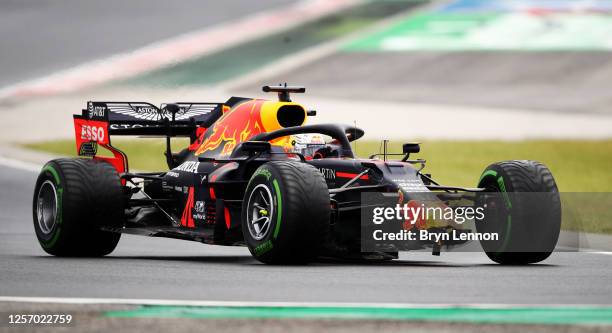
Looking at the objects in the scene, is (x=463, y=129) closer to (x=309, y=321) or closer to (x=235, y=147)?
(x=235, y=147)

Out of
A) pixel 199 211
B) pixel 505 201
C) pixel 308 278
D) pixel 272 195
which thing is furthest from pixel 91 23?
pixel 308 278

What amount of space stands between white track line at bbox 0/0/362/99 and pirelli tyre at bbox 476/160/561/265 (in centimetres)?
1622

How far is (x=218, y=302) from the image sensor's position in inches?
492

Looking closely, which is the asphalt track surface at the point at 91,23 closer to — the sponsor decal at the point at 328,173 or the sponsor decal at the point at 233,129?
the sponsor decal at the point at 233,129

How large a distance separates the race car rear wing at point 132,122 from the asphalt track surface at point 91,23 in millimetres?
29283

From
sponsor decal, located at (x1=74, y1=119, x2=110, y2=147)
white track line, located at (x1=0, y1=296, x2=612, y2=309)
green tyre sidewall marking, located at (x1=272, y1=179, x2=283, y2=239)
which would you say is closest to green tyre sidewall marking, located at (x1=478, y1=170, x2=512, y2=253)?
green tyre sidewall marking, located at (x1=272, y1=179, x2=283, y2=239)

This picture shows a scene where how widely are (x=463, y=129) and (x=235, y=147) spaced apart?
4172cm

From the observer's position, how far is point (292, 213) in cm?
1571

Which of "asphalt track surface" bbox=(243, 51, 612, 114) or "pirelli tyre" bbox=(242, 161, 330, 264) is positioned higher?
"asphalt track surface" bbox=(243, 51, 612, 114)

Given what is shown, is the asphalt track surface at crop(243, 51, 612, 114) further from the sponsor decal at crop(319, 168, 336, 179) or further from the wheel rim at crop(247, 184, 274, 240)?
the wheel rim at crop(247, 184, 274, 240)

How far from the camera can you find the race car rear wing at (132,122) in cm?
2078

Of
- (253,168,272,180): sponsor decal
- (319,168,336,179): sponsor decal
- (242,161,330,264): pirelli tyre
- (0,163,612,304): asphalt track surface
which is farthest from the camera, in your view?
Answer: (319,168,336,179): sponsor decal

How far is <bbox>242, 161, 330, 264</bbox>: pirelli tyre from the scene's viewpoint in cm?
1574

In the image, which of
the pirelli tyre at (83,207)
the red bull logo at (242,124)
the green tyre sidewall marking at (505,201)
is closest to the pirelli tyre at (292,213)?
the red bull logo at (242,124)
